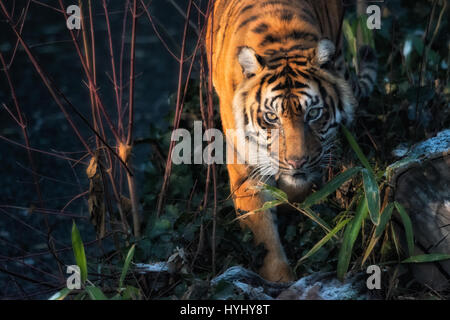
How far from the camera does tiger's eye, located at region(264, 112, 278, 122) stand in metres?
2.45

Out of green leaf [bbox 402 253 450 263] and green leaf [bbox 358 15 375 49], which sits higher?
green leaf [bbox 358 15 375 49]

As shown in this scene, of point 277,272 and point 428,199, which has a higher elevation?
point 428,199

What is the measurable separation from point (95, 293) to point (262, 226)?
0.85 meters

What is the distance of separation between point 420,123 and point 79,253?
1697 mm

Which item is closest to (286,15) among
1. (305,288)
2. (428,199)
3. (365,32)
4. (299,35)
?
(299,35)

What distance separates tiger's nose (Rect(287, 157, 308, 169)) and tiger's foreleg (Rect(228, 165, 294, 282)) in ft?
0.56

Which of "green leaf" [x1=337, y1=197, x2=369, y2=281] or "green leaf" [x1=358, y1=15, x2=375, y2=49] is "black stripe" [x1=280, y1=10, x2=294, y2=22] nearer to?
"green leaf" [x1=358, y1=15, x2=375, y2=49]

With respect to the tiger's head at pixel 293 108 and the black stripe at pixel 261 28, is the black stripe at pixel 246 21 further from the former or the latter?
the tiger's head at pixel 293 108

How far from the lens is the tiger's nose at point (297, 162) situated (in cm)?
233

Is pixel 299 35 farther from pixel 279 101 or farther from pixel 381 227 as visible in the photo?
pixel 381 227

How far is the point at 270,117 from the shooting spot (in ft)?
8.11

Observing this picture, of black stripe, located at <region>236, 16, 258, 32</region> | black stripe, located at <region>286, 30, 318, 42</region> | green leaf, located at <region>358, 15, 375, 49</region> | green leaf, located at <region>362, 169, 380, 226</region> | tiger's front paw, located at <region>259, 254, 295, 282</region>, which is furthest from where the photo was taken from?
green leaf, located at <region>358, 15, 375, 49</region>

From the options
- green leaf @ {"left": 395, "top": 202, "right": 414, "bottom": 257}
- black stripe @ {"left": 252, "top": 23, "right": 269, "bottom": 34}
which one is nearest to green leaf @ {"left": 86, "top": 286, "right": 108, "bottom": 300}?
green leaf @ {"left": 395, "top": 202, "right": 414, "bottom": 257}
